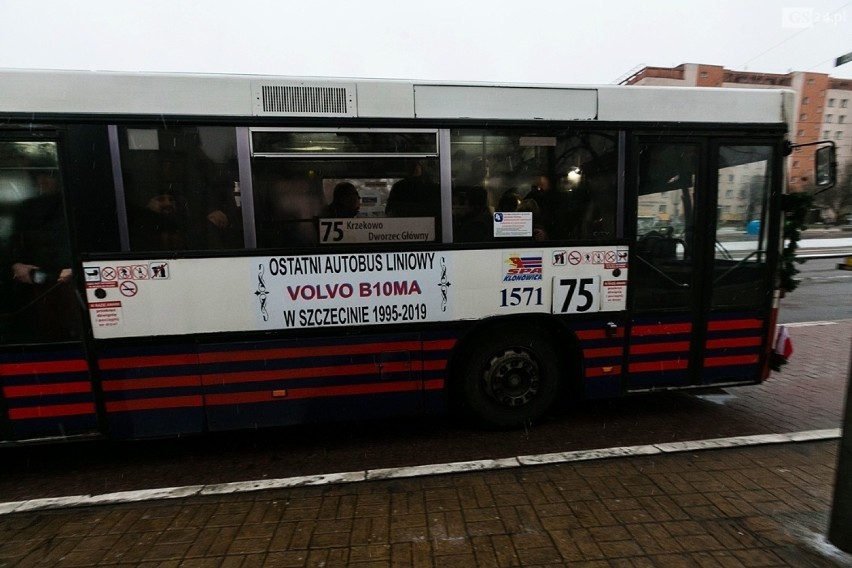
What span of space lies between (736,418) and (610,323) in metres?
1.74

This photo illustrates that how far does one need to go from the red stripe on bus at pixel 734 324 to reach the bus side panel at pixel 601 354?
3.15 ft

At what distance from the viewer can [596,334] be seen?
4129mm

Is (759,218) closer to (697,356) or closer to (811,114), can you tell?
(697,356)

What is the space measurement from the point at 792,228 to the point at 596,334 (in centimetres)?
225

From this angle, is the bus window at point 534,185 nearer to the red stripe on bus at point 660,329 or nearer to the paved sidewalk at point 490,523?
the red stripe on bus at point 660,329

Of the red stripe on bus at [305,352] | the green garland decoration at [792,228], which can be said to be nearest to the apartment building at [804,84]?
the green garland decoration at [792,228]

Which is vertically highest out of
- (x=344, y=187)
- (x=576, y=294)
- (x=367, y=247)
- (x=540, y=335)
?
(x=344, y=187)

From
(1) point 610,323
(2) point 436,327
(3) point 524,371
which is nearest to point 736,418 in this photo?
(1) point 610,323

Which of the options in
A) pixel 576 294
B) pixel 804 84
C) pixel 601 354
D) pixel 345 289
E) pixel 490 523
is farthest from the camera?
pixel 804 84

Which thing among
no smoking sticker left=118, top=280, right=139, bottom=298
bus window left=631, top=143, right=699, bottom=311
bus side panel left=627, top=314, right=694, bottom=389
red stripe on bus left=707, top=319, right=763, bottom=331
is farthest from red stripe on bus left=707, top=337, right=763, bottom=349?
no smoking sticker left=118, top=280, right=139, bottom=298

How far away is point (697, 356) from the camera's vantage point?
4305 millimetres

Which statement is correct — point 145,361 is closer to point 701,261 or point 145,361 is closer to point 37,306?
point 37,306

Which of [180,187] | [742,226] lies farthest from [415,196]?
[742,226]

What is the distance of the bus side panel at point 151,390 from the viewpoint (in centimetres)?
352
